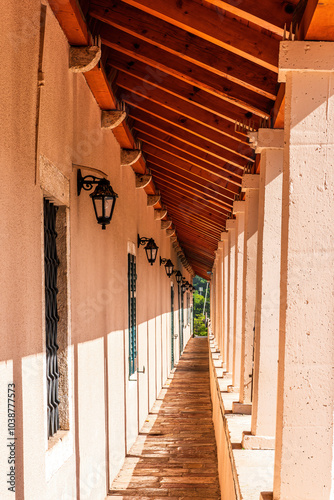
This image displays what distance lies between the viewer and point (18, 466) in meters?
2.89

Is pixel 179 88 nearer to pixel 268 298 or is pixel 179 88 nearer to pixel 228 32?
pixel 228 32

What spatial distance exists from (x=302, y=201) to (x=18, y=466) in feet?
6.61

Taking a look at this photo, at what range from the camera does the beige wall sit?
289 centimetres

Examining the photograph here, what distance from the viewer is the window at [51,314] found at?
13.2 feet

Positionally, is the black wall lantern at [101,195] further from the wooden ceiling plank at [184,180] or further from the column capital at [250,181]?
the wooden ceiling plank at [184,180]

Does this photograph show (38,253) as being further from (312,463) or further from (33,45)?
(312,463)

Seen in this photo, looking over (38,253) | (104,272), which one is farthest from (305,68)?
(104,272)

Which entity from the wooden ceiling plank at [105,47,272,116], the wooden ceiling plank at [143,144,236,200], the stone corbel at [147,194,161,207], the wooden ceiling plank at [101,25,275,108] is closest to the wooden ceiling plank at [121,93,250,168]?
the wooden ceiling plank at [105,47,272,116]

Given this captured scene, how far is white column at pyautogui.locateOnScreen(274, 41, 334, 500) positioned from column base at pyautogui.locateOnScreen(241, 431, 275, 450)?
1.73 metres

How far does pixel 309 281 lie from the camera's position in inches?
114

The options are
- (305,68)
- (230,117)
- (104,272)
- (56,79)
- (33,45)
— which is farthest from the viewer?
(104,272)

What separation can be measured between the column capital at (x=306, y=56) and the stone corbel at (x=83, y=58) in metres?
1.96

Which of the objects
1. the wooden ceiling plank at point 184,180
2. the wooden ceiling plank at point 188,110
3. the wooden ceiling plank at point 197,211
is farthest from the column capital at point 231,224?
the wooden ceiling plank at point 188,110

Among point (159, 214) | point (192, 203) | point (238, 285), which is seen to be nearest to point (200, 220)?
point (159, 214)
